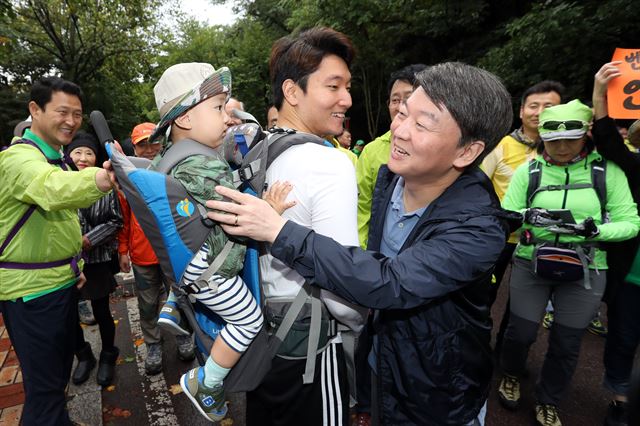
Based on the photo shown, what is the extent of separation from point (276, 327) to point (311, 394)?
1.18 ft

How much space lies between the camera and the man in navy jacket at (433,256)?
52.7 inches

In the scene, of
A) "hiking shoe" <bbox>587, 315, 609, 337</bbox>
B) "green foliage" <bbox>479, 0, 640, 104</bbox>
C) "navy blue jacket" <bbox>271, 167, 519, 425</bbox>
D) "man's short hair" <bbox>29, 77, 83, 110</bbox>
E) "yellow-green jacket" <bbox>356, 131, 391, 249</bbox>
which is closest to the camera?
"navy blue jacket" <bbox>271, 167, 519, 425</bbox>

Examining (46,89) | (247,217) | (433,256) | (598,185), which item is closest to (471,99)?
(433,256)

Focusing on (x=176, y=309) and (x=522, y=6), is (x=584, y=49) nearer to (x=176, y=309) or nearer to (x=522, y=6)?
(x=522, y=6)

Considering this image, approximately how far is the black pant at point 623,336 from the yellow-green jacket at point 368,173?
2.11 metres

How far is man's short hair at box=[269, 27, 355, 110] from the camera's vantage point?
5.46ft

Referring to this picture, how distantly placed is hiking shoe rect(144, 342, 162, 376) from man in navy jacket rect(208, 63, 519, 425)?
9.33ft

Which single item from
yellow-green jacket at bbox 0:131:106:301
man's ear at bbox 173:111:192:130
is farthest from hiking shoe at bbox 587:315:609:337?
yellow-green jacket at bbox 0:131:106:301

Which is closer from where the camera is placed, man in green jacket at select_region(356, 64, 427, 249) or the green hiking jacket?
the green hiking jacket

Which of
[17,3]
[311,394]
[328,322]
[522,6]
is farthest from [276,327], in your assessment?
[17,3]

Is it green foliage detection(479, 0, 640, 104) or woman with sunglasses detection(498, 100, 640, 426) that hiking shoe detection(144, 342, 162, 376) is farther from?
green foliage detection(479, 0, 640, 104)

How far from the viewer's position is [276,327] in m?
1.59

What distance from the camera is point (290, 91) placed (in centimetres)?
172

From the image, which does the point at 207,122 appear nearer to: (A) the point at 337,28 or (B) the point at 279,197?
(B) the point at 279,197
